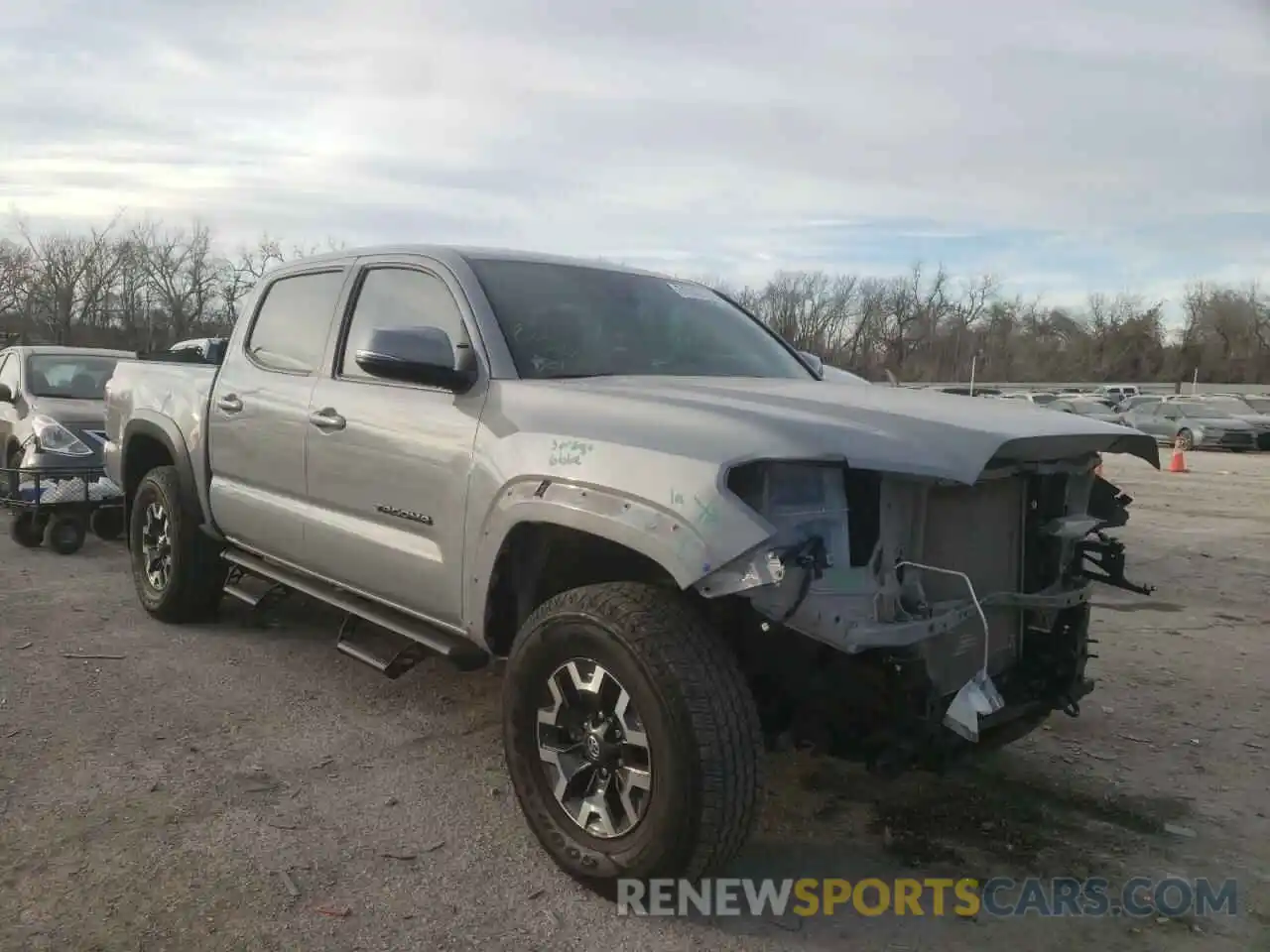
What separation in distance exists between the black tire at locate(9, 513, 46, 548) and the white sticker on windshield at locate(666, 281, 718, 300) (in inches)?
233

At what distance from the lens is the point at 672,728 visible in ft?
9.21

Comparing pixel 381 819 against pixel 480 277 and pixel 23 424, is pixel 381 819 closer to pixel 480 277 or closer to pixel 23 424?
pixel 480 277

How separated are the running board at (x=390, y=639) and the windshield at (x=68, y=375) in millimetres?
6379

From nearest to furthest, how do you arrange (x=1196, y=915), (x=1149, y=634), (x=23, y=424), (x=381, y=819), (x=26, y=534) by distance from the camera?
(x=1196, y=915) < (x=381, y=819) < (x=1149, y=634) < (x=26, y=534) < (x=23, y=424)

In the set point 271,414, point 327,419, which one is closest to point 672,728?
point 327,419

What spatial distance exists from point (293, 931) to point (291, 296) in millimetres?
3154

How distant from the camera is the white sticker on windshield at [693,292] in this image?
4770mm

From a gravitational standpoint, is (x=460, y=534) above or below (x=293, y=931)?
above

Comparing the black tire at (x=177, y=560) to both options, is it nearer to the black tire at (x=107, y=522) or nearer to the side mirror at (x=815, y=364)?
the black tire at (x=107, y=522)

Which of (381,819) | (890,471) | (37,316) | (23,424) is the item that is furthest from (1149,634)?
(37,316)

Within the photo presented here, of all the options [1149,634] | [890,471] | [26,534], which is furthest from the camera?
[26,534]

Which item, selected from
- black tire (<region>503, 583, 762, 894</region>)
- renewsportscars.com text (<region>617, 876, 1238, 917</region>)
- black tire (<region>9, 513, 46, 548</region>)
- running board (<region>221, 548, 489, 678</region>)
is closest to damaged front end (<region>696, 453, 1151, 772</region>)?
black tire (<region>503, 583, 762, 894</region>)

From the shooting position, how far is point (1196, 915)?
10.2 feet

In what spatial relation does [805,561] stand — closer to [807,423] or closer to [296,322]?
[807,423]
